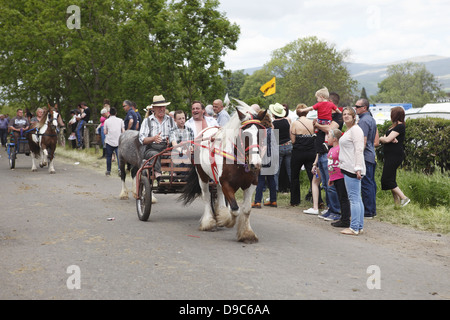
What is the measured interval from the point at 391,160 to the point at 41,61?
28.3m

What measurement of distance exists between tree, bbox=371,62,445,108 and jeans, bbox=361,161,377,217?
10960cm

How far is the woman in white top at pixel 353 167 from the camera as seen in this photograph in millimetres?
8297

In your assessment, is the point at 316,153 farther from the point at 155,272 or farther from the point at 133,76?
the point at 133,76

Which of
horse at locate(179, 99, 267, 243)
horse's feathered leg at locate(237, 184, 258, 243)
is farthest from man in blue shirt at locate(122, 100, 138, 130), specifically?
horse's feathered leg at locate(237, 184, 258, 243)

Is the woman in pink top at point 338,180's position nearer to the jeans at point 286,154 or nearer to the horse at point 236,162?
the horse at point 236,162

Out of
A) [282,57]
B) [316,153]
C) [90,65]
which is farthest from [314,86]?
[316,153]

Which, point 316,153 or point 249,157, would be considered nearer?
point 249,157

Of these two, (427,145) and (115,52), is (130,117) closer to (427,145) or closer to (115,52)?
(427,145)

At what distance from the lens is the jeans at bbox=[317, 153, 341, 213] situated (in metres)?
9.72

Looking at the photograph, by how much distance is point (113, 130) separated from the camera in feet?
54.0

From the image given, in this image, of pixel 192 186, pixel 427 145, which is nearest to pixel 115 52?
pixel 427 145

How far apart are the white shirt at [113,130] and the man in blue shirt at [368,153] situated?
888 cm

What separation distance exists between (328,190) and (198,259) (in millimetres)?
4108

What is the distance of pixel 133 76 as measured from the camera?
1130 inches
